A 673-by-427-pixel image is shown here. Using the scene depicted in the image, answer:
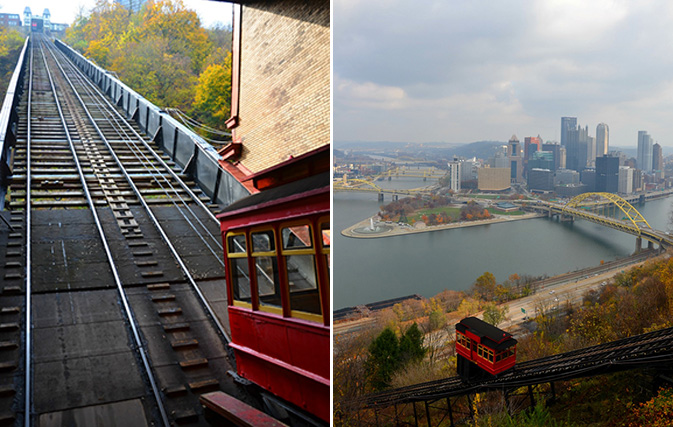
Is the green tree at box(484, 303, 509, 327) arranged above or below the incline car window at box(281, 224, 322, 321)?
below

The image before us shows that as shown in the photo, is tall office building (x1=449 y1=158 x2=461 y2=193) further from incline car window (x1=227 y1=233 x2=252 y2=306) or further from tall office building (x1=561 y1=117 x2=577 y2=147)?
incline car window (x1=227 y1=233 x2=252 y2=306)

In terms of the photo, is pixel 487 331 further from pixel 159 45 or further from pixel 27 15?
pixel 27 15

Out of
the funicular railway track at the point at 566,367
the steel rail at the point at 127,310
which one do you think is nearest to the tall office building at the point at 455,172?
the funicular railway track at the point at 566,367

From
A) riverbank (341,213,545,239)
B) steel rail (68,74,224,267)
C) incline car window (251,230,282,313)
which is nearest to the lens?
incline car window (251,230,282,313)

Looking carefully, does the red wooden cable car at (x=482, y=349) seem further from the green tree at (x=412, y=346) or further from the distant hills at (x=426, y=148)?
the distant hills at (x=426, y=148)

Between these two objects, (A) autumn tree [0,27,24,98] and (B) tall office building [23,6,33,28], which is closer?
(B) tall office building [23,6,33,28]

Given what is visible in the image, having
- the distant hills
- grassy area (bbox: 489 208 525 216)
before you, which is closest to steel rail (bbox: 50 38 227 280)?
the distant hills

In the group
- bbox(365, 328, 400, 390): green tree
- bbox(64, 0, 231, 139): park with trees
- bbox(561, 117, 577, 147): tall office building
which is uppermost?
bbox(64, 0, 231, 139): park with trees
